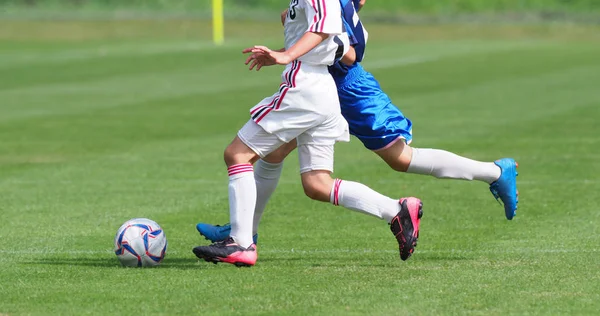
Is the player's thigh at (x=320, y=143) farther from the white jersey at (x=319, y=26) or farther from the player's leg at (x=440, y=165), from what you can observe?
the player's leg at (x=440, y=165)

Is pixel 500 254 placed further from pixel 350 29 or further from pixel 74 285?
pixel 74 285

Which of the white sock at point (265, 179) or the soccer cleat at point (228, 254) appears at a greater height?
the white sock at point (265, 179)

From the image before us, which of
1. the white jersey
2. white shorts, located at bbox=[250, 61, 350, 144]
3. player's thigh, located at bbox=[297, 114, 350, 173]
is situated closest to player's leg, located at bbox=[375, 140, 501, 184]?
player's thigh, located at bbox=[297, 114, 350, 173]

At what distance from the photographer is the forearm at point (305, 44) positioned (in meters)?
6.95

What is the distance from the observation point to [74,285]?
6.75 meters

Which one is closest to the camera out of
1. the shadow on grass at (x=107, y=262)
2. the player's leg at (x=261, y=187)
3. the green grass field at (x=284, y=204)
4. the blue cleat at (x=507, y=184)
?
the green grass field at (x=284, y=204)

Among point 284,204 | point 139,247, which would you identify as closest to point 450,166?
point 139,247

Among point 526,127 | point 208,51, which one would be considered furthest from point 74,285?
point 208,51

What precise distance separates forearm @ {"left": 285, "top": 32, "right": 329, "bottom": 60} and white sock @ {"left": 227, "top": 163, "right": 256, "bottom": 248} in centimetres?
75

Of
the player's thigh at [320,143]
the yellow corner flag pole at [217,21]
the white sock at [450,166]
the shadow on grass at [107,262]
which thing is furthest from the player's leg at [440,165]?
the yellow corner flag pole at [217,21]

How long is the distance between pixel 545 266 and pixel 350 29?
178 centimetres

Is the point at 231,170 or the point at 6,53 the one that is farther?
the point at 6,53

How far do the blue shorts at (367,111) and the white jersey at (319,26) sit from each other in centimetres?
31

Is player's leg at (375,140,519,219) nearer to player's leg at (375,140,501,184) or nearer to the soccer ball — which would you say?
player's leg at (375,140,501,184)
